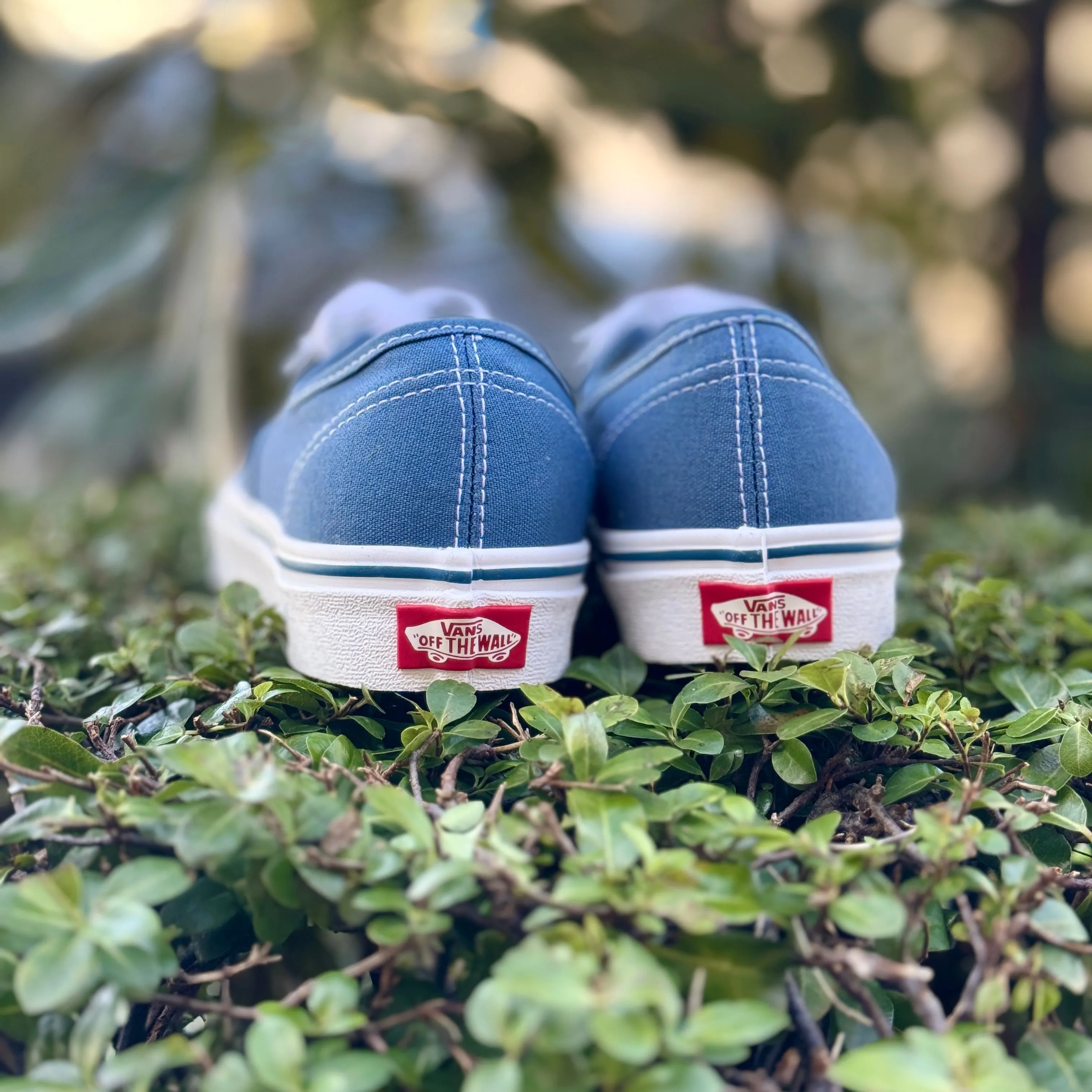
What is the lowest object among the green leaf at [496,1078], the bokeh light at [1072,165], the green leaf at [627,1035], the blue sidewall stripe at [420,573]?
the green leaf at [496,1078]

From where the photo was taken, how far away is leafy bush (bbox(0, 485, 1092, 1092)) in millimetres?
369

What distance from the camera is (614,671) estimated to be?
695 mm

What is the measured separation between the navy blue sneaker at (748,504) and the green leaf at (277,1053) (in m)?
0.39

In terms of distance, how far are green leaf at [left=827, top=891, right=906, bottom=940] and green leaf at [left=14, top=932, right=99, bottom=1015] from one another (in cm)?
33

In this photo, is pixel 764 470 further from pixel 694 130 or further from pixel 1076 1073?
pixel 694 130

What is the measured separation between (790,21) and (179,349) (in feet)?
5.77

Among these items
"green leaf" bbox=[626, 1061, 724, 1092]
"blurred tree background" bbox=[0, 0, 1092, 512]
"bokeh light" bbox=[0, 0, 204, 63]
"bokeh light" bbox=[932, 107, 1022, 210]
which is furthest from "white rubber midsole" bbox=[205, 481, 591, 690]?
"bokeh light" bbox=[932, 107, 1022, 210]

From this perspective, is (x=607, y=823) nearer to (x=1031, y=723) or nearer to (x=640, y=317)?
(x=1031, y=723)

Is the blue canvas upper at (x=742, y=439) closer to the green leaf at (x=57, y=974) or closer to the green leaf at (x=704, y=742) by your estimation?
the green leaf at (x=704, y=742)

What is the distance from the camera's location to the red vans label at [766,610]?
26.1 inches

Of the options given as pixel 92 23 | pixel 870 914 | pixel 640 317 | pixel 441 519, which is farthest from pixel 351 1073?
pixel 92 23

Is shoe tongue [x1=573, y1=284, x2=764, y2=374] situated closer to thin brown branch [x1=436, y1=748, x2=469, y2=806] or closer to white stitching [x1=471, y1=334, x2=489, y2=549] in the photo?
white stitching [x1=471, y1=334, x2=489, y2=549]

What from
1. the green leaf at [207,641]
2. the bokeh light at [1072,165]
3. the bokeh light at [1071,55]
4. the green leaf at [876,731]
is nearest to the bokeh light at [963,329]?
the bokeh light at [1072,165]

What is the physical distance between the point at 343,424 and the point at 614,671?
0.91 feet
